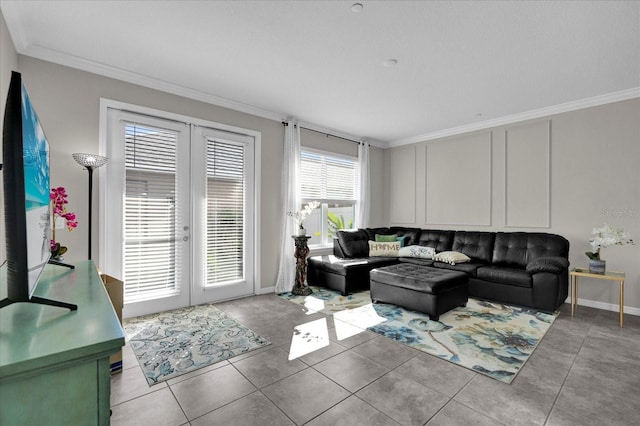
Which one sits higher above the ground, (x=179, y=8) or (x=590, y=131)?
(x=179, y=8)

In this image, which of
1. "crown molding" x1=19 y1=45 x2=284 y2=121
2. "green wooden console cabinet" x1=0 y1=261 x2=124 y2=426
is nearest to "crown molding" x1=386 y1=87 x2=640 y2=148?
"crown molding" x1=19 y1=45 x2=284 y2=121

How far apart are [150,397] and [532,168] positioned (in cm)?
531

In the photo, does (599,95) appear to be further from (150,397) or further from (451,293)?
(150,397)

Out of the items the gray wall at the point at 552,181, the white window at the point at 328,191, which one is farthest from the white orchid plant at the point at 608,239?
the white window at the point at 328,191

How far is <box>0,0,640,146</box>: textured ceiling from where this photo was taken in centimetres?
238

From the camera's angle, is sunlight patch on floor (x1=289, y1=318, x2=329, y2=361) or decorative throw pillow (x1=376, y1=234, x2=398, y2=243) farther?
decorative throw pillow (x1=376, y1=234, x2=398, y2=243)

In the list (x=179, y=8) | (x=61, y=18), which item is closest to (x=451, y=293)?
(x=179, y=8)

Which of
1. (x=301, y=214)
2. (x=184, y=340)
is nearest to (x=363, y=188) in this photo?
(x=301, y=214)

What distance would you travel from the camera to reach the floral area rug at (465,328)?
2.57 m

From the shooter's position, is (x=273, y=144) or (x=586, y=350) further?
(x=273, y=144)

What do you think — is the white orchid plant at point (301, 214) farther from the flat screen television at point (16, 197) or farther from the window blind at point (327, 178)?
the flat screen television at point (16, 197)

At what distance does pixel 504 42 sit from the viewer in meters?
2.77

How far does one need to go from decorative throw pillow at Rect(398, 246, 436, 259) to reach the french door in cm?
253

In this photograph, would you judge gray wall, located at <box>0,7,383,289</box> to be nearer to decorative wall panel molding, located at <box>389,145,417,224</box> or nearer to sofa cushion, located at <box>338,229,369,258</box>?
sofa cushion, located at <box>338,229,369,258</box>
